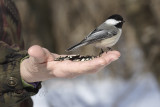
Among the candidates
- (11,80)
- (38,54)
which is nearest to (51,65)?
(38,54)

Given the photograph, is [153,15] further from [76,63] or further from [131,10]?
[76,63]

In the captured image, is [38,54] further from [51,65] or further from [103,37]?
[103,37]

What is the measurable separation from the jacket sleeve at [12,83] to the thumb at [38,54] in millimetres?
189

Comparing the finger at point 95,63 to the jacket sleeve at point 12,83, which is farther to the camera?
the jacket sleeve at point 12,83

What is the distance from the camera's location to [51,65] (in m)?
1.20

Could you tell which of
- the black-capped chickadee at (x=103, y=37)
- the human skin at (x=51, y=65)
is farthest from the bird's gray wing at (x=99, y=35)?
the human skin at (x=51, y=65)

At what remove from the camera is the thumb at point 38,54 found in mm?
1063

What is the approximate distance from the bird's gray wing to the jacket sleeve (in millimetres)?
264

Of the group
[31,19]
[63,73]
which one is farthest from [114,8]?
[63,73]

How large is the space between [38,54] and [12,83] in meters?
0.30

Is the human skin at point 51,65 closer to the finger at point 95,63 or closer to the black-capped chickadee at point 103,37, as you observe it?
the finger at point 95,63

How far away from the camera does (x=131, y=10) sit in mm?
3227

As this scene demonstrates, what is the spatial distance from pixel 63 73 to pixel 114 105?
Answer: 81.1 inches

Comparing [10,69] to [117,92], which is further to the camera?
[117,92]
